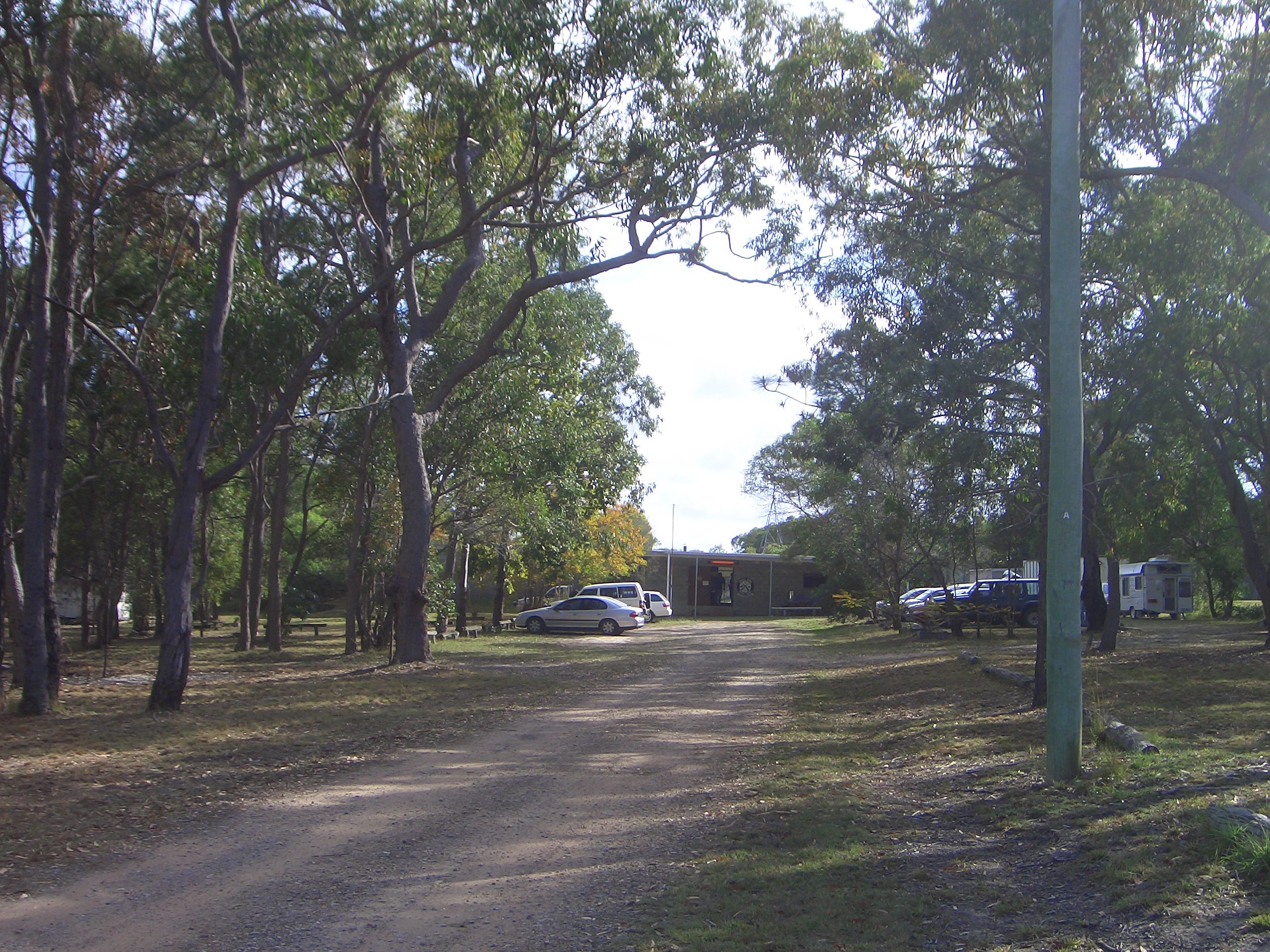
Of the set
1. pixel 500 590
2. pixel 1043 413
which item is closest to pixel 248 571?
pixel 500 590

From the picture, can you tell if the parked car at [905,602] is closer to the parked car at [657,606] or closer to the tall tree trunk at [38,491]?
the parked car at [657,606]

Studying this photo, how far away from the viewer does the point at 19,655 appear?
45.8ft

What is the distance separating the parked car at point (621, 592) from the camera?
41656mm

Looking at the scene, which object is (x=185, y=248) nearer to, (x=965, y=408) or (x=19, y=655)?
(x=19, y=655)

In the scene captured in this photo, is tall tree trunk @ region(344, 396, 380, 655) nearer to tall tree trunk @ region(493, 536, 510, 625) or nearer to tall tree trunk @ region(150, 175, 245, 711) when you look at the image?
tall tree trunk @ region(150, 175, 245, 711)

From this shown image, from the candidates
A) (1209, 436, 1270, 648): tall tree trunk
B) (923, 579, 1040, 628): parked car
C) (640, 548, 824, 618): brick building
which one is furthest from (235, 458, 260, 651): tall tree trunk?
(640, 548, 824, 618): brick building

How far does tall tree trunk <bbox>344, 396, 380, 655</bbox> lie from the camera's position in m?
21.8

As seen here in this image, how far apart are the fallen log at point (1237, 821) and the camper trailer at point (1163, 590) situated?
41.1 metres

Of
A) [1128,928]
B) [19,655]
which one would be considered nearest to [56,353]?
[19,655]

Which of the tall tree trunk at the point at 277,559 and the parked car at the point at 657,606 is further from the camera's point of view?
the parked car at the point at 657,606

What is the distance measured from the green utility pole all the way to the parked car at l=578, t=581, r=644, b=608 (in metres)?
34.3

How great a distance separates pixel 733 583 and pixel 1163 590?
842 inches

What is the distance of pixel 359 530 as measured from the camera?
73.5ft

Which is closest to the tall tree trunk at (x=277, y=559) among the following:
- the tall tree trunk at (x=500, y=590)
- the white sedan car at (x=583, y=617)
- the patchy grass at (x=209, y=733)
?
the patchy grass at (x=209, y=733)
